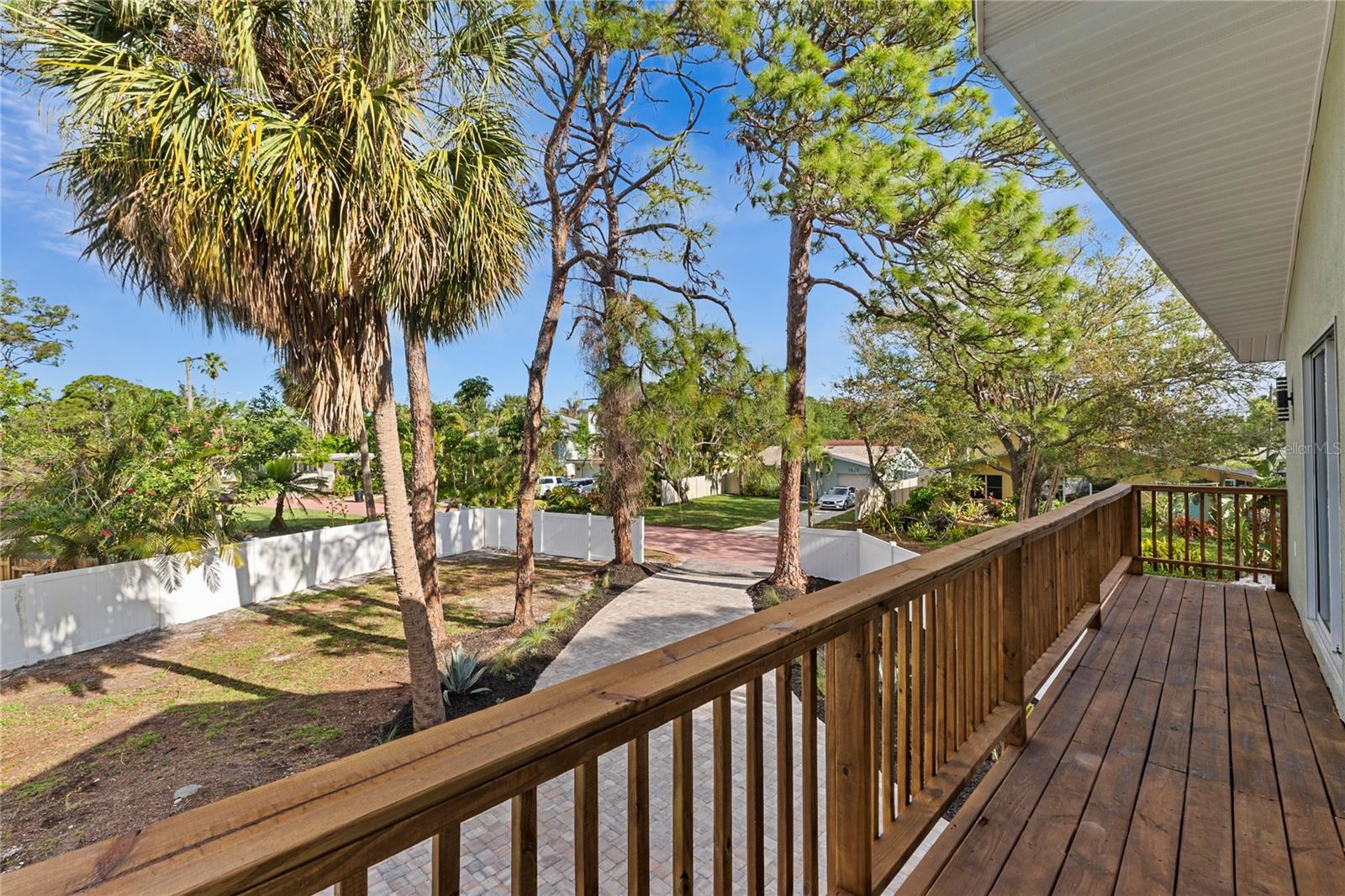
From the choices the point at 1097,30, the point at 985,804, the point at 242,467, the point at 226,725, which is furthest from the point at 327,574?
the point at 1097,30

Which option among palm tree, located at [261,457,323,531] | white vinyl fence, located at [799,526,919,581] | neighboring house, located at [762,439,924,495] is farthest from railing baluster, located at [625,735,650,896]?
neighboring house, located at [762,439,924,495]

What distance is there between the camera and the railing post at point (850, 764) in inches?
60.5

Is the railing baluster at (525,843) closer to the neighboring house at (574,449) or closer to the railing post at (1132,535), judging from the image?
the railing post at (1132,535)

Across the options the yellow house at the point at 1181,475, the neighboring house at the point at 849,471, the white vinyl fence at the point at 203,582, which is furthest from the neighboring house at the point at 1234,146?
the neighboring house at the point at 849,471

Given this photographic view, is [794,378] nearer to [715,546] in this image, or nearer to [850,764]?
[715,546]

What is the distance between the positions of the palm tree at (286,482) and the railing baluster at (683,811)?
13.1 metres

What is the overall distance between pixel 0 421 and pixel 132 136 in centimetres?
1118

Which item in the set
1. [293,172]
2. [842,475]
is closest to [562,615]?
Answer: [293,172]

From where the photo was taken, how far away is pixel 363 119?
4.76 meters

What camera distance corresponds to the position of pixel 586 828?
92 centimetres

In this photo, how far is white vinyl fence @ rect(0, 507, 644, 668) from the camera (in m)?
7.29

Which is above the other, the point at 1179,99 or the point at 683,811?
the point at 1179,99

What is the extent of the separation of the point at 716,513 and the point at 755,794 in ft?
74.3

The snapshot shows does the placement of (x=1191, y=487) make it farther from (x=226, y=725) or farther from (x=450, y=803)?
(x=226, y=725)
